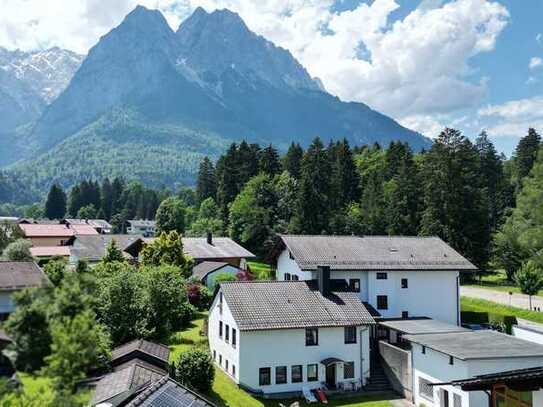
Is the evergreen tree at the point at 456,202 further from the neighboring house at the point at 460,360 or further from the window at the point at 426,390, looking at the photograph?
the window at the point at 426,390

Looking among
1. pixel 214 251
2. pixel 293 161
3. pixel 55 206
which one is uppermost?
pixel 293 161

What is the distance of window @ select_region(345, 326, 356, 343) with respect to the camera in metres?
35.2

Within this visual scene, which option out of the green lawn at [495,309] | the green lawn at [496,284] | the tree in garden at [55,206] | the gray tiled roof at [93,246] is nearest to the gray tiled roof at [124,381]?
the green lawn at [495,309]

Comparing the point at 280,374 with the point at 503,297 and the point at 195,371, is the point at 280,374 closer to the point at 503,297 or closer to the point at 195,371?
the point at 195,371

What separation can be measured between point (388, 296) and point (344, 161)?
5216 cm

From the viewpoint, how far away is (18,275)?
4328 cm

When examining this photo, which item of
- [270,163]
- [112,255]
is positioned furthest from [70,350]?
[270,163]

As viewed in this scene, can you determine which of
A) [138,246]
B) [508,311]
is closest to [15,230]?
[138,246]

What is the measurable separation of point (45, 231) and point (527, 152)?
90.7 meters

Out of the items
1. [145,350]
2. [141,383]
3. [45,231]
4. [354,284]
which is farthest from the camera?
[45,231]

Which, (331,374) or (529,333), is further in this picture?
(529,333)

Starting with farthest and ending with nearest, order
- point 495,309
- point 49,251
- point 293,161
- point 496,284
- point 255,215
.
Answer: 1. point 293,161
2. point 49,251
3. point 255,215
4. point 496,284
5. point 495,309

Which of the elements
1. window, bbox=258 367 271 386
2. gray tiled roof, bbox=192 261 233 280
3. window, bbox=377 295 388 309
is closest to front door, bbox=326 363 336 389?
window, bbox=258 367 271 386

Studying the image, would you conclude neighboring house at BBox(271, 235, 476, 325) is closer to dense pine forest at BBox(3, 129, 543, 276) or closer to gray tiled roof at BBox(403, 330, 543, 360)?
gray tiled roof at BBox(403, 330, 543, 360)
